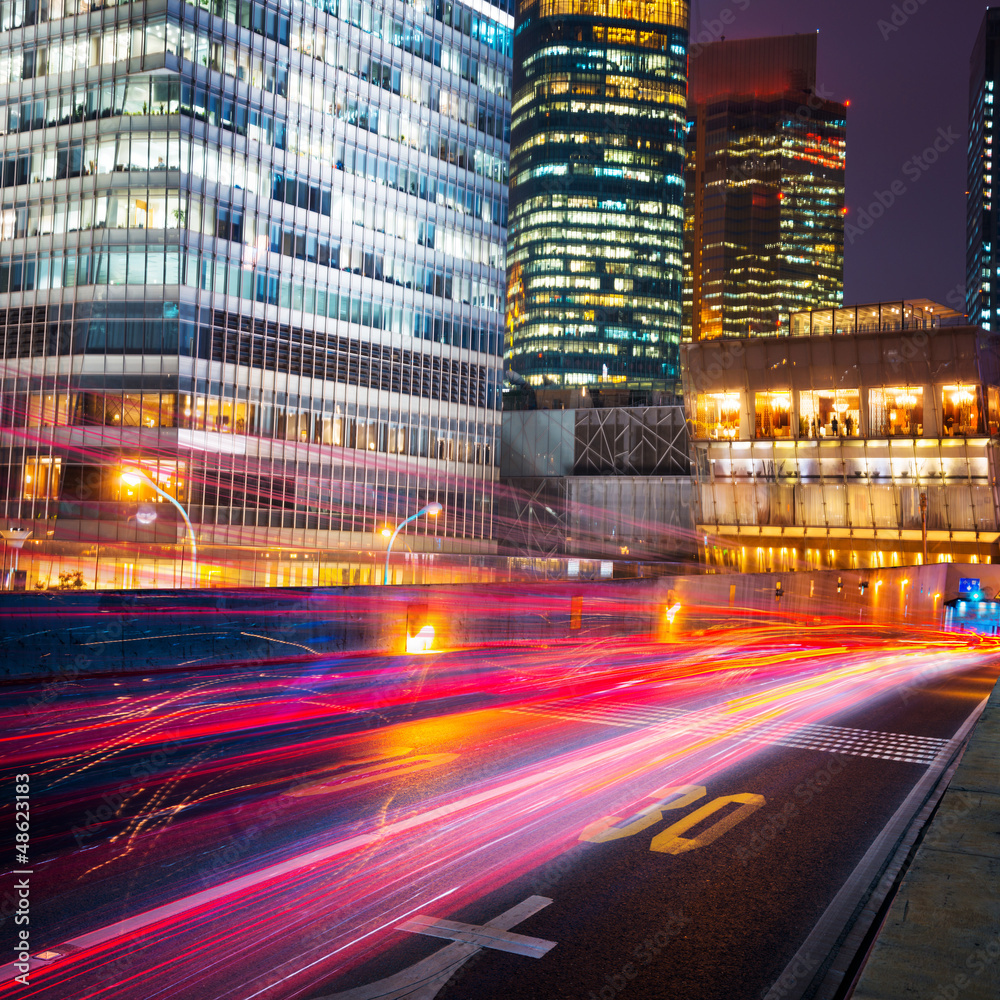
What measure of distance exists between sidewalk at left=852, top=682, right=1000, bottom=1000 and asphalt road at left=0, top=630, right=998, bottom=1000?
763mm

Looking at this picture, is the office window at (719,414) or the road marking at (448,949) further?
the office window at (719,414)

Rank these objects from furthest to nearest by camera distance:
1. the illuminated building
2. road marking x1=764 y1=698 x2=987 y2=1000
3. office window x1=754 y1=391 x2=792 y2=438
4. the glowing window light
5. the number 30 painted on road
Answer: office window x1=754 y1=391 x2=792 y2=438 < the illuminated building < the glowing window light < the number 30 painted on road < road marking x1=764 y1=698 x2=987 y2=1000

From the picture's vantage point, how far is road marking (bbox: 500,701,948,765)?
506 inches

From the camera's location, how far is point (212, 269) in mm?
64375

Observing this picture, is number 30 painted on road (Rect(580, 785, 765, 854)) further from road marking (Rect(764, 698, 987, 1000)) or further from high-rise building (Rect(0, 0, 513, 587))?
high-rise building (Rect(0, 0, 513, 587))

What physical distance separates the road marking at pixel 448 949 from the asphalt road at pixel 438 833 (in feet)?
0.06

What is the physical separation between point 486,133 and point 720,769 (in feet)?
263

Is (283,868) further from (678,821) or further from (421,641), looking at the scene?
(421,641)

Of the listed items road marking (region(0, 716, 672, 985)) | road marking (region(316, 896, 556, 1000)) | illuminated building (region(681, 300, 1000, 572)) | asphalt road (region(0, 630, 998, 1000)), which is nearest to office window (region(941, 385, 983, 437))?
illuminated building (region(681, 300, 1000, 572))

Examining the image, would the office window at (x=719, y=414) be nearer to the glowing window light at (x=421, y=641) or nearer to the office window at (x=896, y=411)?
the office window at (x=896, y=411)

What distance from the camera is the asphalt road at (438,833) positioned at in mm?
5746

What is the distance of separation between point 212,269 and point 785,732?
58504 millimetres

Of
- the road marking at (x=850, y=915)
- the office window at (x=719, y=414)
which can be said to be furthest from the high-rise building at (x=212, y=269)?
the road marking at (x=850, y=915)

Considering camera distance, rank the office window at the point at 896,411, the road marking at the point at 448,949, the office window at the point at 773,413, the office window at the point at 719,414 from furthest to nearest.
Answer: the office window at the point at 719,414 < the office window at the point at 773,413 < the office window at the point at 896,411 < the road marking at the point at 448,949
